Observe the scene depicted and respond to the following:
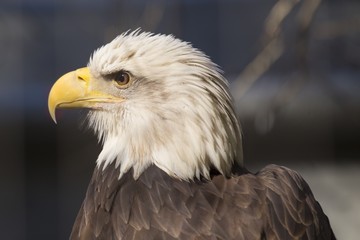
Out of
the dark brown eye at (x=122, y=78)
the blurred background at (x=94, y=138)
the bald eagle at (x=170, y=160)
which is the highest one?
the dark brown eye at (x=122, y=78)

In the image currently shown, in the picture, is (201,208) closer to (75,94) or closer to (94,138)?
(75,94)

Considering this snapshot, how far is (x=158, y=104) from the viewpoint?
11.8 feet

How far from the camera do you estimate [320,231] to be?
139 inches

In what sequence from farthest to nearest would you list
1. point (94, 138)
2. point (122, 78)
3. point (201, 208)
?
point (94, 138) → point (122, 78) → point (201, 208)

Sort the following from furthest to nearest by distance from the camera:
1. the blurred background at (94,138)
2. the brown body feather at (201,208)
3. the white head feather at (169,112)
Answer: the blurred background at (94,138) → the white head feather at (169,112) → the brown body feather at (201,208)

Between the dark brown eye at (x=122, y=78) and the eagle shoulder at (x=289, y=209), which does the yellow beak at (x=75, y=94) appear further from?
the eagle shoulder at (x=289, y=209)

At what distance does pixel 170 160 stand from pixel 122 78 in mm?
322

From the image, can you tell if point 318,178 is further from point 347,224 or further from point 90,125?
point 90,125

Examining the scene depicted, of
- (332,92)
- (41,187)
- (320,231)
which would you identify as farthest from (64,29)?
(320,231)

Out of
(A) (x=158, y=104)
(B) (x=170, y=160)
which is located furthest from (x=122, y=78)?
(B) (x=170, y=160)

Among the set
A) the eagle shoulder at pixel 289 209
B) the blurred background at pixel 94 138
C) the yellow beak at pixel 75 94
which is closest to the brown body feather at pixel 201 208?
the eagle shoulder at pixel 289 209

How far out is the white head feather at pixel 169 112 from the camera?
139 inches

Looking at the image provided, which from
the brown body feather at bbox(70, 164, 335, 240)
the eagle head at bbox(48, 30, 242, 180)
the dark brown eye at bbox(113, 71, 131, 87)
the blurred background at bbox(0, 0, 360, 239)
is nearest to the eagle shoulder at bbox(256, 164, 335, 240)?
the brown body feather at bbox(70, 164, 335, 240)

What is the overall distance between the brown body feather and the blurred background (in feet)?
8.67
